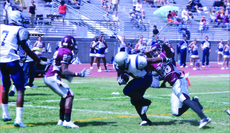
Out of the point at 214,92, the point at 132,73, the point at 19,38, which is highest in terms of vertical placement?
the point at 19,38

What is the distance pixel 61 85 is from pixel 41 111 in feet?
6.39

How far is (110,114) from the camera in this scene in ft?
26.3

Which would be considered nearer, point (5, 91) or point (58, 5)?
point (5, 91)

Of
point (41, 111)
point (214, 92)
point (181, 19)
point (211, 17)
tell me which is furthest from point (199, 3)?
point (41, 111)

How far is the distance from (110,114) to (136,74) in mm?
1694

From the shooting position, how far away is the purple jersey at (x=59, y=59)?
252 inches

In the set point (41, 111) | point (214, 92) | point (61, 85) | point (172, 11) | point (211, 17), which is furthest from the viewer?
point (211, 17)

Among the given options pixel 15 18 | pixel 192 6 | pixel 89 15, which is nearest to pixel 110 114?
pixel 15 18

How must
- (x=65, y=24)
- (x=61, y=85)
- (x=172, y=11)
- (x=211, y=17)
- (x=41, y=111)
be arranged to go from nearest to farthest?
1. (x=61, y=85)
2. (x=41, y=111)
3. (x=65, y=24)
4. (x=172, y=11)
5. (x=211, y=17)

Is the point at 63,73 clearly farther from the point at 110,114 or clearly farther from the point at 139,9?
the point at 139,9

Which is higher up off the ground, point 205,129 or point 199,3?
point 199,3

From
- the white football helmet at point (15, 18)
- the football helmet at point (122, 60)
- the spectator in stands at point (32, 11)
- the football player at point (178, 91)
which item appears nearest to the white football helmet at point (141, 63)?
the football helmet at point (122, 60)

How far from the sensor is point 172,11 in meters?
31.8

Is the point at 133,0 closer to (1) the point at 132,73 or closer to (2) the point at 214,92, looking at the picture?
(2) the point at 214,92
